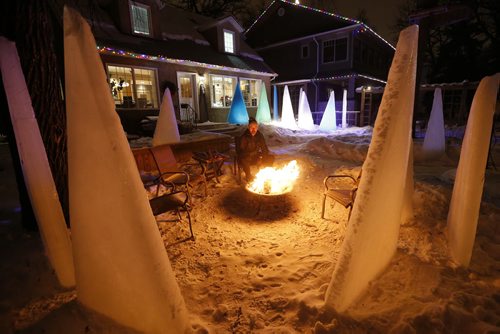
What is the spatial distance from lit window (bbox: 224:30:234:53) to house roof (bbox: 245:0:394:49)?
689 centimetres

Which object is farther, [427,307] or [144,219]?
[427,307]

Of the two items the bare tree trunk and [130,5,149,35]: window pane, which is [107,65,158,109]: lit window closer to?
[130,5,149,35]: window pane

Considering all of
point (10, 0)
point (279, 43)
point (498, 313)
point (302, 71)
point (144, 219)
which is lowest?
point (498, 313)

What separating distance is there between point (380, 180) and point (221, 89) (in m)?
15.0

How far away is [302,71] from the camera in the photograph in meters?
22.1

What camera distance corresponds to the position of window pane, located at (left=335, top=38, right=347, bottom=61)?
19.8 metres

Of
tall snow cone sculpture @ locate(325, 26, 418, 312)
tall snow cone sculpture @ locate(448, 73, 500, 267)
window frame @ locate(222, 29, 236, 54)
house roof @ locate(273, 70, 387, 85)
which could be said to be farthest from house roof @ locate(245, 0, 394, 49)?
tall snow cone sculpture @ locate(325, 26, 418, 312)

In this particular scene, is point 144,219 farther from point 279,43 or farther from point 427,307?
point 279,43

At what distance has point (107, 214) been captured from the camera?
2020 millimetres

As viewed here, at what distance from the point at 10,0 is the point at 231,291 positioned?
4.36m

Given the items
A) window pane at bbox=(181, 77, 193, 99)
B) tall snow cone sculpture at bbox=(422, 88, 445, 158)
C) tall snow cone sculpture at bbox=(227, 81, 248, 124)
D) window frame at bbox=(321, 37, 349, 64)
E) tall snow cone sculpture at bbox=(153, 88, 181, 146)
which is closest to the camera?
tall snow cone sculpture at bbox=(153, 88, 181, 146)

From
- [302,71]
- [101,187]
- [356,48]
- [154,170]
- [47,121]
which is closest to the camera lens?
[101,187]

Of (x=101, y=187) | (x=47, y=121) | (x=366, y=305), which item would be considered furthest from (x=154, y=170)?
(x=366, y=305)

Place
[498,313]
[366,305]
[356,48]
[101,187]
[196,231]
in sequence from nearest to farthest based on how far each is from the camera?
1. [101,187]
2. [498,313]
3. [366,305]
4. [196,231]
5. [356,48]
